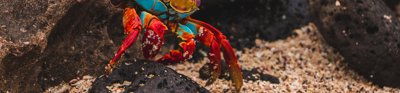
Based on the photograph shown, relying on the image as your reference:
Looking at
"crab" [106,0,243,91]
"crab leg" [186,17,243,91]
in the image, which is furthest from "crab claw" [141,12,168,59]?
"crab leg" [186,17,243,91]

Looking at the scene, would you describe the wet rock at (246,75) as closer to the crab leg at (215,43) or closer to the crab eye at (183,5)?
the crab leg at (215,43)

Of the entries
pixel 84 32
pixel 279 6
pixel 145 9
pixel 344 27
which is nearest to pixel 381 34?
pixel 344 27

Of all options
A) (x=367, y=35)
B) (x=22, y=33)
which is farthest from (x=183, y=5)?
(x=367, y=35)

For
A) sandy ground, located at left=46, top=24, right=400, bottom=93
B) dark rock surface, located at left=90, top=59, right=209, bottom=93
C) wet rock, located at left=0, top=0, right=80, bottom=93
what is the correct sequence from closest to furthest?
dark rock surface, located at left=90, top=59, right=209, bottom=93
wet rock, located at left=0, top=0, right=80, bottom=93
sandy ground, located at left=46, top=24, right=400, bottom=93

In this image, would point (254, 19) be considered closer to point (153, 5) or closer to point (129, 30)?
point (153, 5)

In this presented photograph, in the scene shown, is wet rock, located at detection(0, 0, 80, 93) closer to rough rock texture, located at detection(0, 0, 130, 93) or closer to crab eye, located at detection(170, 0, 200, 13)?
rough rock texture, located at detection(0, 0, 130, 93)

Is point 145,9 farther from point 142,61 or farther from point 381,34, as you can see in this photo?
point 381,34
